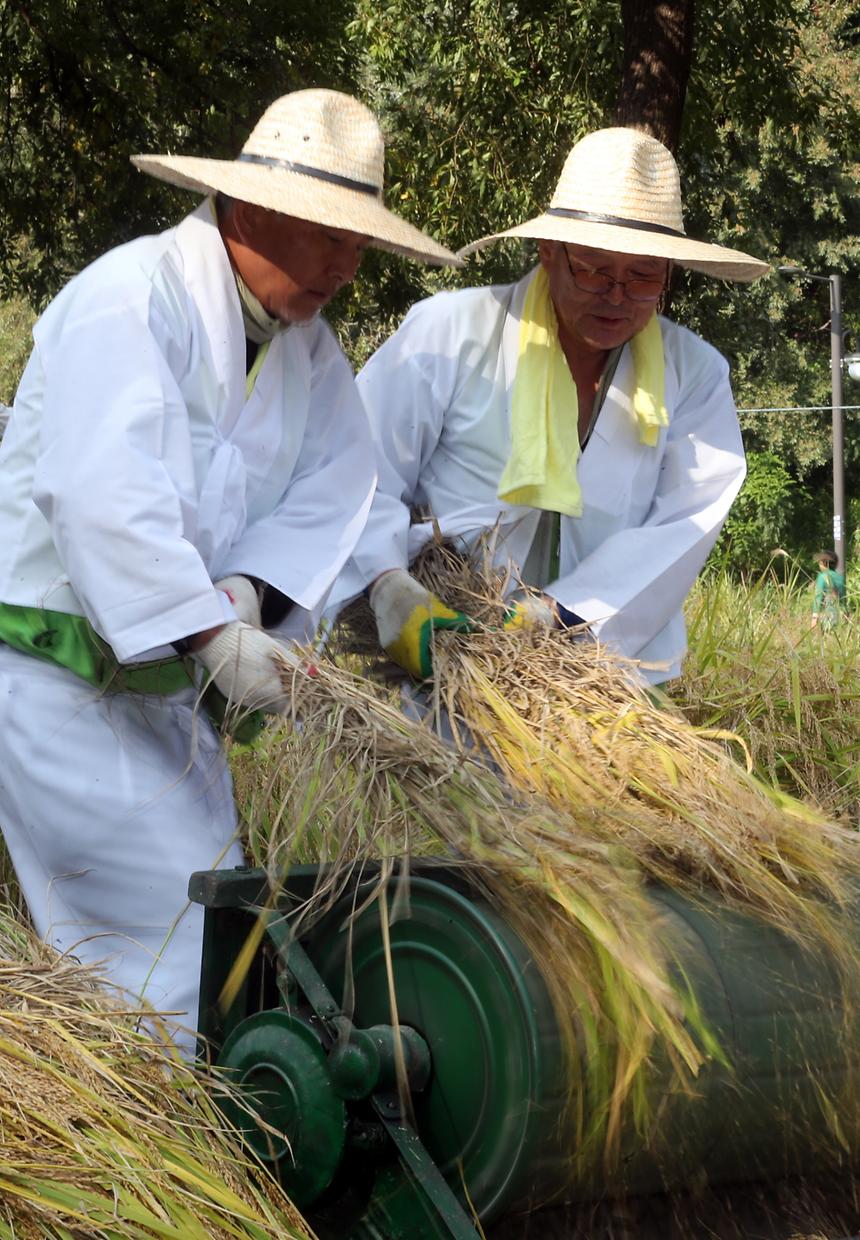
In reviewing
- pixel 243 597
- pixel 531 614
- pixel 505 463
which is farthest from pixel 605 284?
pixel 243 597

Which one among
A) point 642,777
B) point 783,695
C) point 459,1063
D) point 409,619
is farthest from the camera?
point 783,695

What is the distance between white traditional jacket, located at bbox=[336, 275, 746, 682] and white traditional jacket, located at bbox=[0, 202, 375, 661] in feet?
1.23

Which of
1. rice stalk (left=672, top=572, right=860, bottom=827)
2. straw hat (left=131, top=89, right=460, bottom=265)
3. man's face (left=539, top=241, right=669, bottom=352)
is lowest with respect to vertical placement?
rice stalk (left=672, top=572, right=860, bottom=827)

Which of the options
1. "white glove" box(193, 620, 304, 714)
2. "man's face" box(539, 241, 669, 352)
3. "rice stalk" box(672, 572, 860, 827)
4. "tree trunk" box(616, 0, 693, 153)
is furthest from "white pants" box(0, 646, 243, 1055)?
"tree trunk" box(616, 0, 693, 153)

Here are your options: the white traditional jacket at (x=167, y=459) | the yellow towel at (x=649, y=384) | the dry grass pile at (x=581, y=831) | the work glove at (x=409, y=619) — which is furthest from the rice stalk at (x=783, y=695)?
the white traditional jacket at (x=167, y=459)

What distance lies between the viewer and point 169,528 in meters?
2.42

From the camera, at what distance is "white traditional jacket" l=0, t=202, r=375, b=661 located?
238 centimetres

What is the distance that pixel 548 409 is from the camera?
3.33 m

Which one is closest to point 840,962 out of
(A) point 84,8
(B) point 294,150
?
(B) point 294,150

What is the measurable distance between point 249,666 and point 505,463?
3.72 feet

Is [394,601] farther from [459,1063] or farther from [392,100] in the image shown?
[392,100]

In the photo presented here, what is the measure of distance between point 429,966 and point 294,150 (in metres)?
1.47

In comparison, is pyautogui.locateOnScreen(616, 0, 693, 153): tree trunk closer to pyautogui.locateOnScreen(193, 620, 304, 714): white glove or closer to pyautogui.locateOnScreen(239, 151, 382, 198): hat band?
pyautogui.locateOnScreen(239, 151, 382, 198): hat band

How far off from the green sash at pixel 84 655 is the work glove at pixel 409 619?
0.48 m
